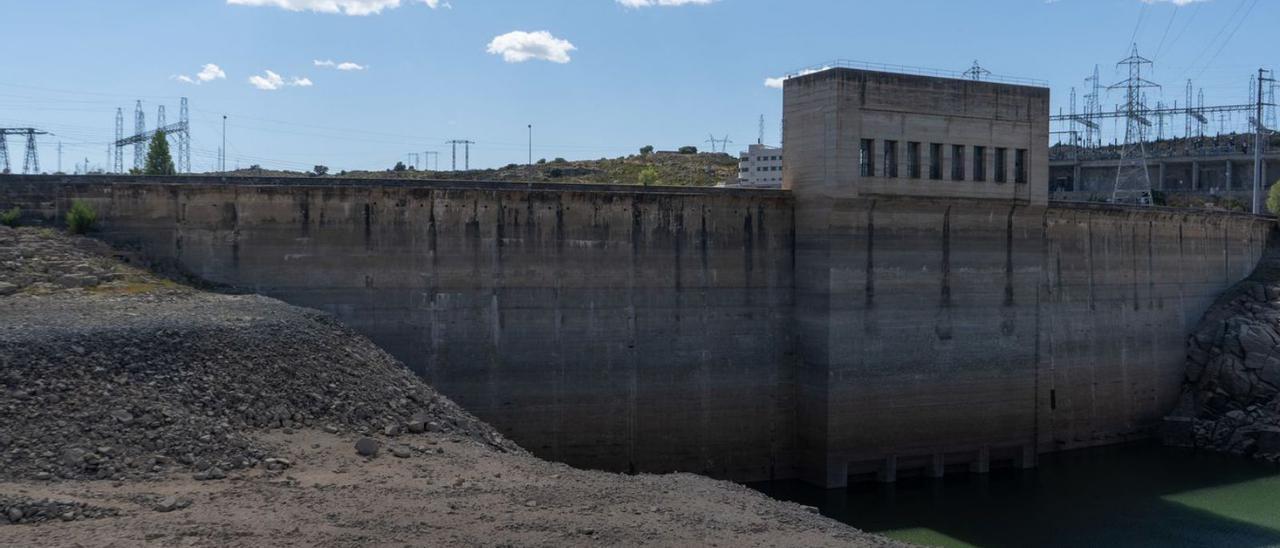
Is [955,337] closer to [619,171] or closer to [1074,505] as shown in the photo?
[1074,505]

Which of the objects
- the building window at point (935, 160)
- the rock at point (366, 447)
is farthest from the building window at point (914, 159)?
the rock at point (366, 447)

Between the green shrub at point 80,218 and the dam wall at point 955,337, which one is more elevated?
the green shrub at point 80,218

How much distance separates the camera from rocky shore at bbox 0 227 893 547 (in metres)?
17.7

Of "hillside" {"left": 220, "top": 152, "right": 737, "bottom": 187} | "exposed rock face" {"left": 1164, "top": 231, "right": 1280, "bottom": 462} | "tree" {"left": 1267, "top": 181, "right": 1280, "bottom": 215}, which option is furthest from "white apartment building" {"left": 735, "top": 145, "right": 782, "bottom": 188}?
"exposed rock face" {"left": 1164, "top": 231, "right": 1280, "bottom": 462}

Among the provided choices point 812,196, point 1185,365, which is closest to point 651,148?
point 1185,365

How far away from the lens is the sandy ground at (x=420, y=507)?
17016 millimetres

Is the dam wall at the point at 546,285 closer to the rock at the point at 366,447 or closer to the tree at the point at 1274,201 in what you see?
the rock at the point at 366,447

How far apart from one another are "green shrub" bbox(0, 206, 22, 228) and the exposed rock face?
4288cm

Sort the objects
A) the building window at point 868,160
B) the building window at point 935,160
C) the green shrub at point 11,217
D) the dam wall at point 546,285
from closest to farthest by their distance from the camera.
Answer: the green shrub at point 11,217 < the dam wall at point 546,285 < the building window at point 868,160 < the building window at point 935,160

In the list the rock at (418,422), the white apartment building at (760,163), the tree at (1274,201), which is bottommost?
the rock at (418,422)

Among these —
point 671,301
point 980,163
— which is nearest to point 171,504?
point 671,301

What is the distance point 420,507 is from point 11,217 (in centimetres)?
1801

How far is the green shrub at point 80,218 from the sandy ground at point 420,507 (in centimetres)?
1218

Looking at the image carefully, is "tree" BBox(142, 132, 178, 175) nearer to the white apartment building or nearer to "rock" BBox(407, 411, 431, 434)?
"rock" BBox(407, 411, 431, 434)
